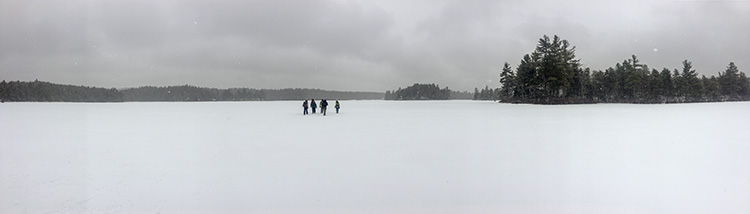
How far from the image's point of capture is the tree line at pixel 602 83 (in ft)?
202

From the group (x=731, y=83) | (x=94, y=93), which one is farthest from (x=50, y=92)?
(x=731, y=83)

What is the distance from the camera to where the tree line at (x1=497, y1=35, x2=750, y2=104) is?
202 ft

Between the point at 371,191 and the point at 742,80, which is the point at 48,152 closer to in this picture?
the point at 371,191

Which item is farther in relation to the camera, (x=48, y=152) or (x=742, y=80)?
(x=742, y=80)

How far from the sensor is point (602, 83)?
78.7m

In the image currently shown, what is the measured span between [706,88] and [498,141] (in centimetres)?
11092

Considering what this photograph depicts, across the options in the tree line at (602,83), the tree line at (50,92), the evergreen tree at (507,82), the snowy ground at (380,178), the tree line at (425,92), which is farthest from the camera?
the tree line at (425,92)

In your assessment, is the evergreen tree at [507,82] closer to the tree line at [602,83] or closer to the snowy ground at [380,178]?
the tree line at [602,83]

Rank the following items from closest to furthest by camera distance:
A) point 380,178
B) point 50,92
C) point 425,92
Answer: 1. point 380,178
2. point 50,92
3. point 425,92

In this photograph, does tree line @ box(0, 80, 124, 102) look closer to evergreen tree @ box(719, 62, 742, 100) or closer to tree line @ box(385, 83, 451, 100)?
tree line @ box(385, 83, 451, 100)

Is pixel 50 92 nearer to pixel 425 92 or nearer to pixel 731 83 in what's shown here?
pixel 425 92

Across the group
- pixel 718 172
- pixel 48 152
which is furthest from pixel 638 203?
pixel 48 152

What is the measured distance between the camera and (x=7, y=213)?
4637 millimetres

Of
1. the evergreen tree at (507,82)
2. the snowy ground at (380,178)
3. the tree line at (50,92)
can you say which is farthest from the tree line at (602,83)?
the tree line at (50,92)
